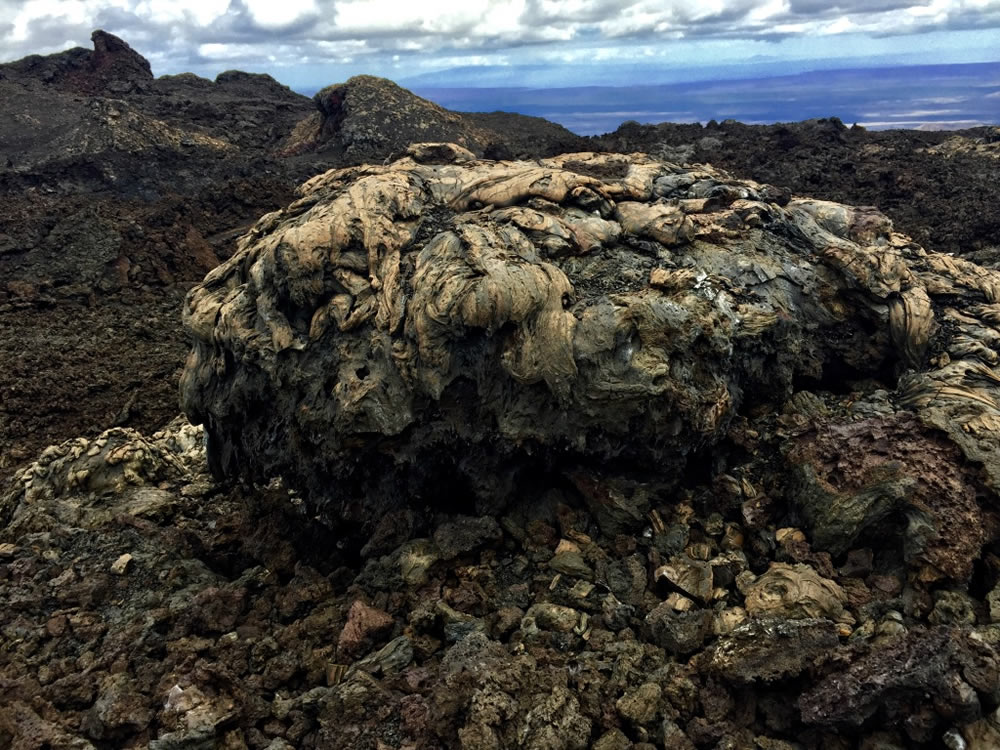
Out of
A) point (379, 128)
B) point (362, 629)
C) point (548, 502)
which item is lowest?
point (362, 629)

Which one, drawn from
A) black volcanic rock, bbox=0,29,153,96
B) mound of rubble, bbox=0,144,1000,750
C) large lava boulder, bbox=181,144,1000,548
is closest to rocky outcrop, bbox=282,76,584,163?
black volcanic rock, bbox=0,29,153,96

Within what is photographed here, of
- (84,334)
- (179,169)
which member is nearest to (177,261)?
(84,334)

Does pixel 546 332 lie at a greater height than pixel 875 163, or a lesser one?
lesser

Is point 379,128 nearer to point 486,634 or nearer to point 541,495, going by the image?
point 541,495

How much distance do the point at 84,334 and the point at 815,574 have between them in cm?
1900

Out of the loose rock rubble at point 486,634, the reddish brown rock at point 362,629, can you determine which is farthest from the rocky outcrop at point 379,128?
the reddish brown rock at point 362,629

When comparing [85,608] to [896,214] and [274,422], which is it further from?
[896,214]

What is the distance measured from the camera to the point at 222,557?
8977 millimetres

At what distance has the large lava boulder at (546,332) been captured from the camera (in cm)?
741

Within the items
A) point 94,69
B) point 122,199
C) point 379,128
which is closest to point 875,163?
point 379,128

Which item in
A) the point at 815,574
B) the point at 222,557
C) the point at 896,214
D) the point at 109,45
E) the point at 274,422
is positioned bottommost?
the point at 222,557

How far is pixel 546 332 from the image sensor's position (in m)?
7.35

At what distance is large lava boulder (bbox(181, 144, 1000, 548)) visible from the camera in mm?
7414

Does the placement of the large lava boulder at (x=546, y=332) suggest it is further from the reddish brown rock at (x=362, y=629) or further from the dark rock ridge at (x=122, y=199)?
the dark rock ridge at (x=122, y=199)
